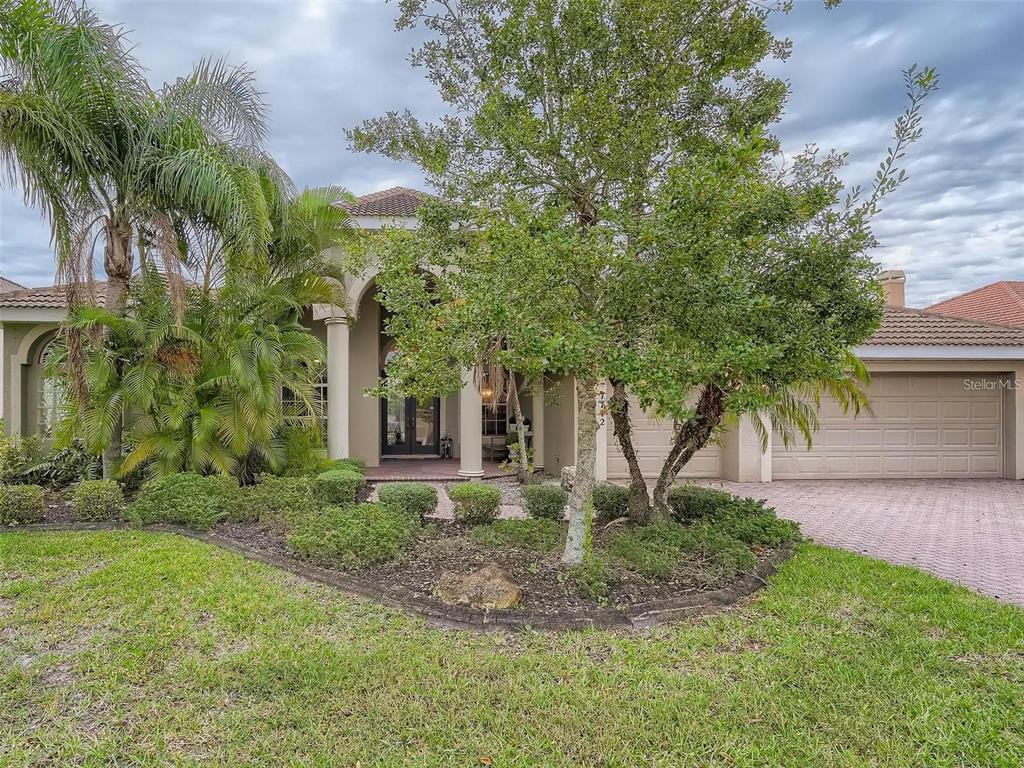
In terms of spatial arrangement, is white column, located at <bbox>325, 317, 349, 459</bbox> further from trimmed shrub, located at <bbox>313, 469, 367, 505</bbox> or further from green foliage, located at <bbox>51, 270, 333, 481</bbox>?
trimmed shrub, located at <bbox>313, 469, 367, 505</bbox>

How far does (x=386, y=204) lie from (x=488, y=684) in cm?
1031

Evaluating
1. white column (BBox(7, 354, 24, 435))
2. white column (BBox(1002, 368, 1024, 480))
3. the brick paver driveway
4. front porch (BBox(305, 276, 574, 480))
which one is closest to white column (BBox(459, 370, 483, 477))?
front porch (BBox(305, 276, 574, 480))

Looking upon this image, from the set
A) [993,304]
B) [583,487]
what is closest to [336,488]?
[583,487]

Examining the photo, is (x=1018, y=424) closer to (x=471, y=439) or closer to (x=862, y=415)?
(x=862, y=415)

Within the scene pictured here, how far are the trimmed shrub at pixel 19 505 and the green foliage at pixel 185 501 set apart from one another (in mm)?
1074

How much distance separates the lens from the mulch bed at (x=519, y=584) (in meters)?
4.07

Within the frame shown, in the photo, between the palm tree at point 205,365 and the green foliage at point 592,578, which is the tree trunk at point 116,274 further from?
the green foliage at point 592,578

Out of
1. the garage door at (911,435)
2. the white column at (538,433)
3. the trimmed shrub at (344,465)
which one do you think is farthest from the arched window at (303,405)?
the garage door at (911,435)

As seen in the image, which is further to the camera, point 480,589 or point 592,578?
point 592,578

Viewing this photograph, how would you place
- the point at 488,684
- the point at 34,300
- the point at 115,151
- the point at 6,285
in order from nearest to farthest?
the point at 488,684, the point at 115,151, the point at 34,300, the point at 6,285

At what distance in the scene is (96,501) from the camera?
22.2 ft

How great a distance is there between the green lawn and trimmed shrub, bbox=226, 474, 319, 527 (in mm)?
2093

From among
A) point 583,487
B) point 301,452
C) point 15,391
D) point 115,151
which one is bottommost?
point 301,452

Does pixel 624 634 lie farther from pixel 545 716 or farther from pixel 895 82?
pixel 895 82
